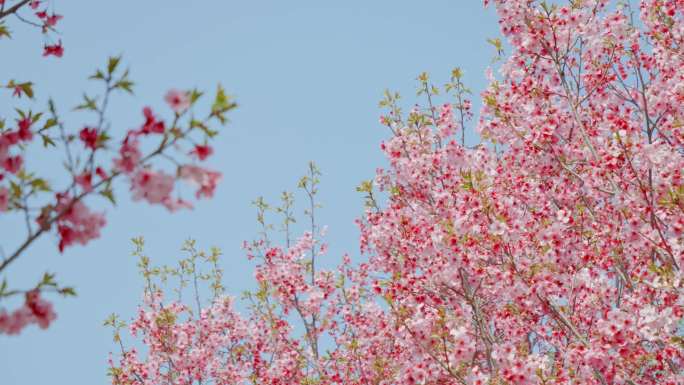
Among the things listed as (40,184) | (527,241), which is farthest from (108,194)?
(527,241)

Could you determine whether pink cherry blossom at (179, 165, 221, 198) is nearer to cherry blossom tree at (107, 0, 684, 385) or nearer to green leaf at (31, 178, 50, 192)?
green leaf at (31, 178, 50, 192)

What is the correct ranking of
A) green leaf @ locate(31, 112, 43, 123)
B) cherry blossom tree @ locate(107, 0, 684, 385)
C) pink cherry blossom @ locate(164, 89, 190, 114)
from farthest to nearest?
cherry blossom tree @ locate(107, 0, 684, 385) < green leaf @ locate(31, 112, 43, 123) < pink cherry blossom @ locate(164, 89, 190, 114)

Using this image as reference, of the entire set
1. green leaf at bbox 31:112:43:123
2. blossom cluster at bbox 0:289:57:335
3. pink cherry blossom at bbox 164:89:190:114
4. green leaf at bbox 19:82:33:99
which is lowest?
blossom cluster at bbox 0:289:57:335

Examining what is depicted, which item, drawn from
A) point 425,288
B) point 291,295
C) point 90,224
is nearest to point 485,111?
point 425,288

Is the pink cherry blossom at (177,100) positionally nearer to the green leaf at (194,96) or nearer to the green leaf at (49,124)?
the green leaf at (194,96)

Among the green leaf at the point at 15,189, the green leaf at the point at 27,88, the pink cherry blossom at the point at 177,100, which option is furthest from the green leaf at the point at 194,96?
the green leaf at the point at 27,88

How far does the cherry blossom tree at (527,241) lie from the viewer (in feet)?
20.9

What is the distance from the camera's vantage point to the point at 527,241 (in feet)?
25.8

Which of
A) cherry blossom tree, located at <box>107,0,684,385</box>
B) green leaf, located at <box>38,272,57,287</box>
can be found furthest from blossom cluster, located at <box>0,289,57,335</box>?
cherry blossom tree, located at <box>107,0,684,385</box>

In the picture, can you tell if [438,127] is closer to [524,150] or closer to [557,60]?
[524,150]

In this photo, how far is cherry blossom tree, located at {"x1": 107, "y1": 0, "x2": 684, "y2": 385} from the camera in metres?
6.36

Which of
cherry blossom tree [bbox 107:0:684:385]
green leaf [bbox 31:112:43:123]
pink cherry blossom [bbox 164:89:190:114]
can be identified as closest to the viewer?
pink cherry blossom [bbox 164:89:190:114]

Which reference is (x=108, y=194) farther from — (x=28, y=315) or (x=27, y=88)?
(x=27, y=88)

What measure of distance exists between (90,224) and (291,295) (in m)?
7.08
